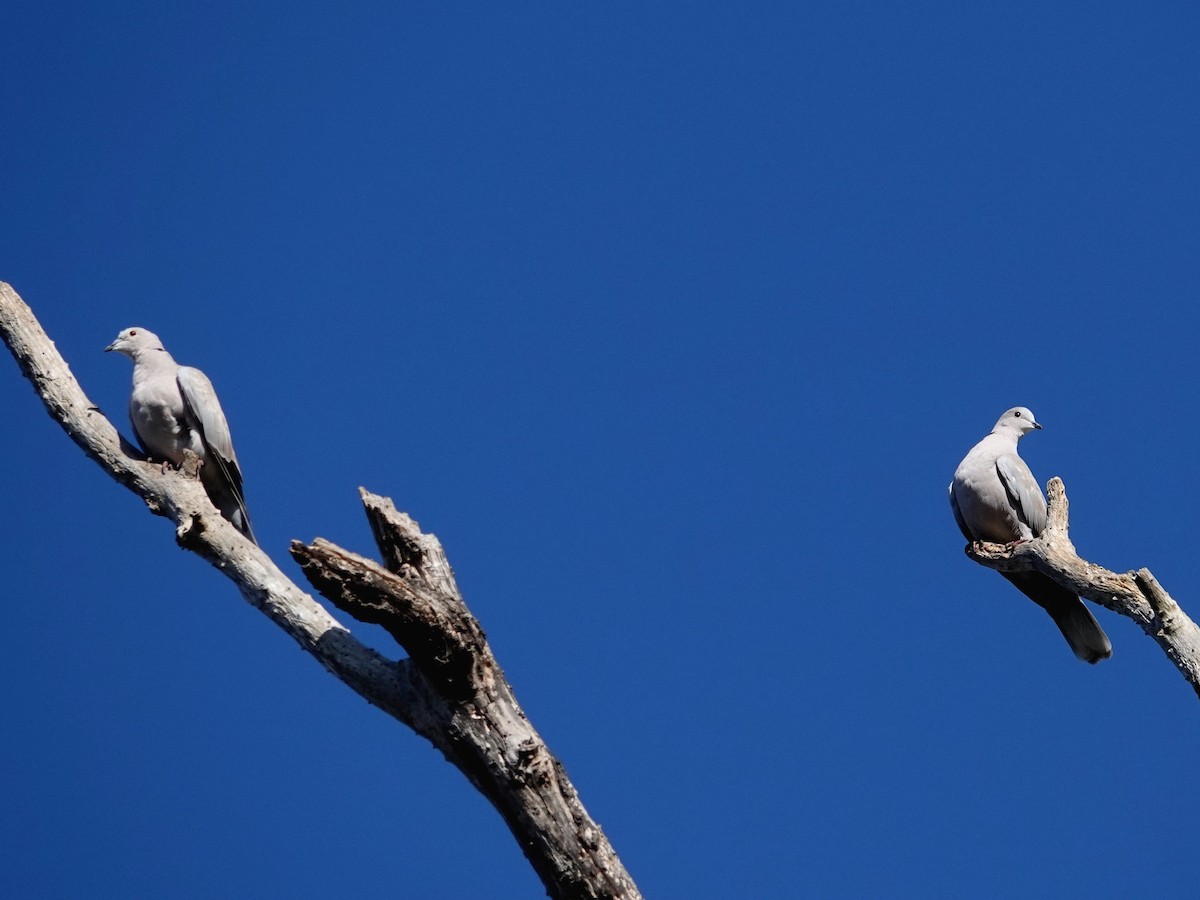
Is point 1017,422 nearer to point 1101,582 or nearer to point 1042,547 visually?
point 1042,547

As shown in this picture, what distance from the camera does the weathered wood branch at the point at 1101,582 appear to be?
6.59m

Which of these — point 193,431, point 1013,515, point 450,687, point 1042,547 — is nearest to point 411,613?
point 450,687

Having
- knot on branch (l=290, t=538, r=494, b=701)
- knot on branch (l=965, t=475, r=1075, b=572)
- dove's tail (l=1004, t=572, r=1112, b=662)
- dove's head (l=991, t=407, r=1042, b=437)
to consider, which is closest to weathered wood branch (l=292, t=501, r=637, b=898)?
knot on branch (l=290, t=538, r=494, b=701)

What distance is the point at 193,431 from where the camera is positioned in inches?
362

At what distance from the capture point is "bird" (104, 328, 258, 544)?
9164 mm

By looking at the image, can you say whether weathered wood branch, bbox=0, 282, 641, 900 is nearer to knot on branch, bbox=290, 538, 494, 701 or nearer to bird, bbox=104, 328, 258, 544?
knot on branch, bbox=290, 538, 494, 701

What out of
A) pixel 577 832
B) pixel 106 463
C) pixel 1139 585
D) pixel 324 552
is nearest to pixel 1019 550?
pixel 1139 585

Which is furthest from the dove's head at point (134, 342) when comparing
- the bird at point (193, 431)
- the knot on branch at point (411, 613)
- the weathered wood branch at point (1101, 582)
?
the weathered wood branch at point (1101, 582)

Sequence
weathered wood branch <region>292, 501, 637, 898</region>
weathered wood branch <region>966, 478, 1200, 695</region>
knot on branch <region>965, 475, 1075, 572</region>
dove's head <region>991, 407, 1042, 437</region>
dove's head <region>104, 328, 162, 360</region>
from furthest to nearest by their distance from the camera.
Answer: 1. dove's head <region>991, 407, 1042, 437</region>
2. dove's head <region>104, 328, 162, 360</region>
3. knot on branch <region>965, 475, 1075, 572</region>
4. weathered wood branch <region>966, 478, 1200, 695</region>
5. weathered wood branch <region>292, 501, 637, 898</region>

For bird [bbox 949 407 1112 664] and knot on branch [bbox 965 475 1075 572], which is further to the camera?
bird [bbox 949 407 1112 664]

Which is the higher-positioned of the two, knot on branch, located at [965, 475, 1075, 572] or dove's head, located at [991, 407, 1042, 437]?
dove's head, located at [991, 407, 1042, 437]

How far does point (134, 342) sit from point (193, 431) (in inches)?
53.9

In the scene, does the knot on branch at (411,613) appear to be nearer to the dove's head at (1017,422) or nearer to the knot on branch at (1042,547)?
the knot on branch at (1042,547)

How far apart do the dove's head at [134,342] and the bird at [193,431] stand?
640 mm
